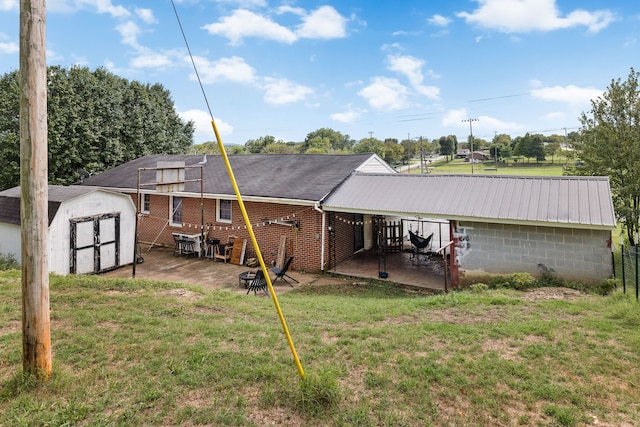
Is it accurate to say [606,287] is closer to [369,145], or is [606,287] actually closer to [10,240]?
[10,240]

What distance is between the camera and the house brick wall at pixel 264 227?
493 inches

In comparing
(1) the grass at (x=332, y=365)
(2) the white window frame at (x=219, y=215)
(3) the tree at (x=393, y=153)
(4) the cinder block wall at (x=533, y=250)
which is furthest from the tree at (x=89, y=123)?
(3) the tree at (x=393, y=153)

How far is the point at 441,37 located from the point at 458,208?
→ 24.6 m

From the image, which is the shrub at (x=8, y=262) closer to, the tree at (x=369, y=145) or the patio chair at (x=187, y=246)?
the patio chair at (x=187, y=246)

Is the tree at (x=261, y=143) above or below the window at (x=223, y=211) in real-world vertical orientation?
above

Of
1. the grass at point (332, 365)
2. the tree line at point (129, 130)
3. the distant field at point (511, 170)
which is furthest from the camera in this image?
the distant field at point (511, 170)

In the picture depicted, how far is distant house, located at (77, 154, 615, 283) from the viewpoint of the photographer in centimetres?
929

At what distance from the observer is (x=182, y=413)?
3.62 meters

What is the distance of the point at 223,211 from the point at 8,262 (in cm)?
664

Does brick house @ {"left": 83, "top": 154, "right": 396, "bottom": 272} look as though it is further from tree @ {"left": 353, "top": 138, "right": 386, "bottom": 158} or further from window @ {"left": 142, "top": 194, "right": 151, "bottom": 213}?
tree @ {"left": 353, "top": 138, "right": 386, "bottom": 158}

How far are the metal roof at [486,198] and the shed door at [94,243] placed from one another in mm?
7086

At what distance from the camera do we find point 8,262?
35.9 ft

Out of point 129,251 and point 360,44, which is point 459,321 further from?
point 360,44

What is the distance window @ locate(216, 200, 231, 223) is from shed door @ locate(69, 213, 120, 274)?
11.4ft
